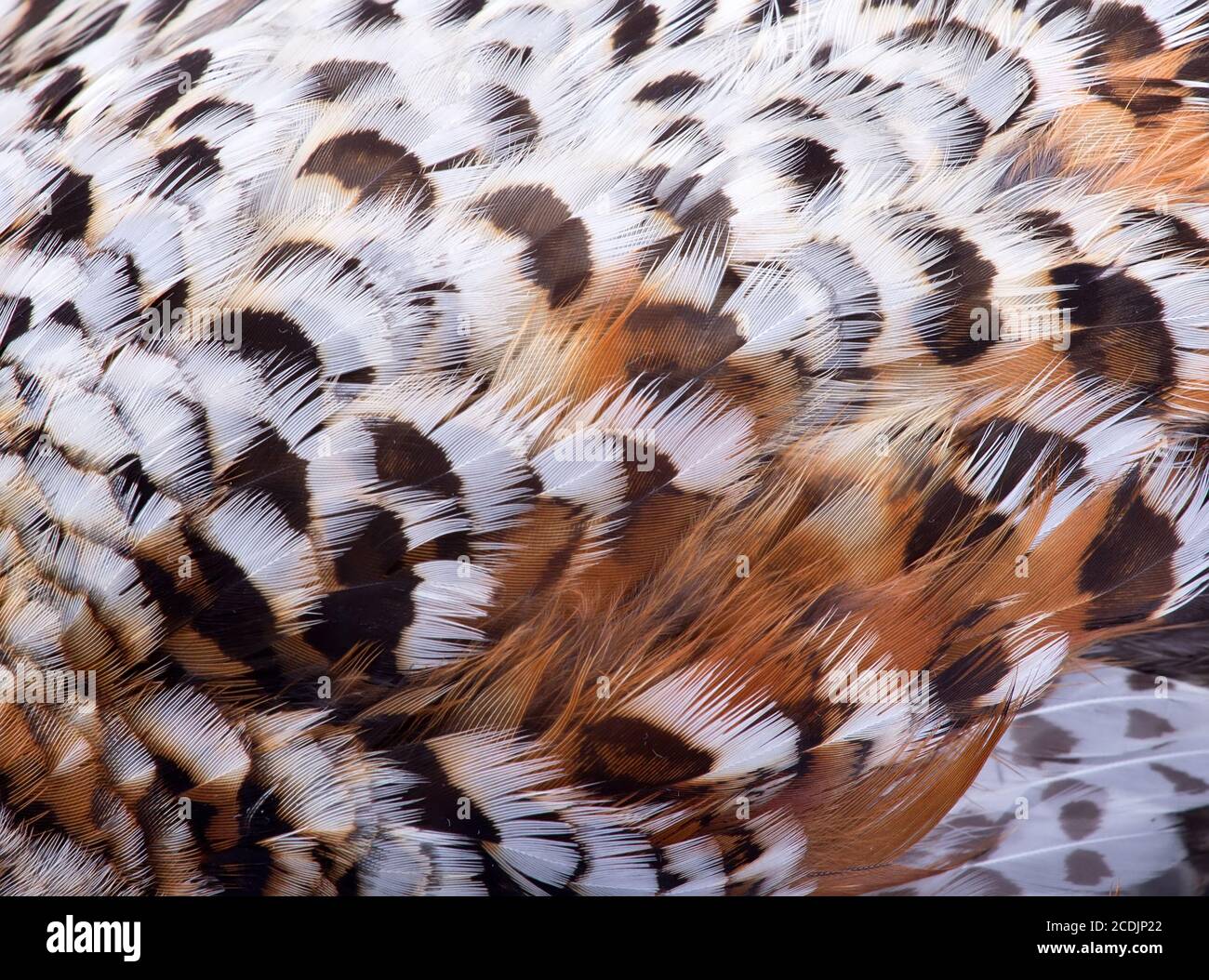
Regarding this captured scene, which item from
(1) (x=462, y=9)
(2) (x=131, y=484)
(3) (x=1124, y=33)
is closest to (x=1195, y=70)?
(3) (x=1124, y=33)

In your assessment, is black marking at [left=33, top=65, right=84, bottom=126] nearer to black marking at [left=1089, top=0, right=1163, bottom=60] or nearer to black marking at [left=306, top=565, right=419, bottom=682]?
black marking at [left=306, top=565, right=419, bottom=682]

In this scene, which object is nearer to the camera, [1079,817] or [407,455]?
[407,455]

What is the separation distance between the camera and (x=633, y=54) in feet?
3.01

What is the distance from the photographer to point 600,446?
83 centimetres

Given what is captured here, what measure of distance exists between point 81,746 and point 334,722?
9.1 inches

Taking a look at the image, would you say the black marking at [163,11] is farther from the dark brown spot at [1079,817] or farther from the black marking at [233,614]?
the dark brown spot at [1079,817]

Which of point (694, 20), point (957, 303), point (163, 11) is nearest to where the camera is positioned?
point (957, 303)

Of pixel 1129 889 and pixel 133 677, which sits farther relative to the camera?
pixel 1129 889

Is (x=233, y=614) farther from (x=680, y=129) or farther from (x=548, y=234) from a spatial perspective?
(x=680, y=129)

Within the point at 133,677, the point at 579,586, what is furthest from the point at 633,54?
the point at 133,677

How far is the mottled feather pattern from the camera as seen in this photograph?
2.75ft

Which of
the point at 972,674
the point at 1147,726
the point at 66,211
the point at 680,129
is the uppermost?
the point at 66,211

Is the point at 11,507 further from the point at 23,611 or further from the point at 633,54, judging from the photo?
the point at 633,54

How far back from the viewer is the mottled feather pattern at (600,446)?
838 mm
